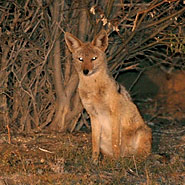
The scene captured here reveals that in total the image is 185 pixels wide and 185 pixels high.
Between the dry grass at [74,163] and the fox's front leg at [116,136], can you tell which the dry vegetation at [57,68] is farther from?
the fox's front leg at [116,136]

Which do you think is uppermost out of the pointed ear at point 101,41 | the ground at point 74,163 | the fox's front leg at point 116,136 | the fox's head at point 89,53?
the pointed ear at point 101,41

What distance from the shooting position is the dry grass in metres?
5.44

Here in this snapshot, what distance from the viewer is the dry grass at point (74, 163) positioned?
5.44 metres

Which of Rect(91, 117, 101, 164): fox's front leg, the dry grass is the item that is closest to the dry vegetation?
the dry grass

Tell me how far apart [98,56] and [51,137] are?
195 cm

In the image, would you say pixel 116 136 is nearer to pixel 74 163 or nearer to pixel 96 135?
pixel 96 135

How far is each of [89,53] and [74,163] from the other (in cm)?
162

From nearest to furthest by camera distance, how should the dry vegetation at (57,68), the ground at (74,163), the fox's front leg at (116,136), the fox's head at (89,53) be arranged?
1. the ground at (74,163)
2. the fox's head at (89,53)
3. the fox's front leg at (116,136)
4. the dry vegetation at (57,68)

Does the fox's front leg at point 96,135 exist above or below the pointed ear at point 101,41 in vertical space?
below

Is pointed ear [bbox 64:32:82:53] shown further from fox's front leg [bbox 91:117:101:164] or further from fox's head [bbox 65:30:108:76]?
fox's front leg [bbox 91:117:101:164]

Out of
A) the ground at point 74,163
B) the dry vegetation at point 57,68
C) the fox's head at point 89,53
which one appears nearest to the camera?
the ground at point 74,163

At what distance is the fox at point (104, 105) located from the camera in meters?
6.59

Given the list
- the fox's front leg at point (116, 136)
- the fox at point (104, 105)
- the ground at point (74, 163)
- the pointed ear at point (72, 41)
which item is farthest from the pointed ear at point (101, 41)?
the ground at point (74, 163)

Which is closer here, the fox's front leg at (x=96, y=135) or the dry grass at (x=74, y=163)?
the dry grass at (x=74, y=163)
